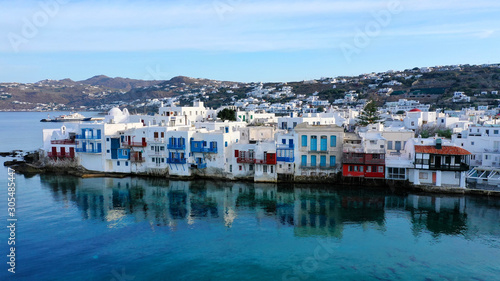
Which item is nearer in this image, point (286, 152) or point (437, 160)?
point (437, 160)

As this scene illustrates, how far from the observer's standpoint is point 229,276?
20734mm

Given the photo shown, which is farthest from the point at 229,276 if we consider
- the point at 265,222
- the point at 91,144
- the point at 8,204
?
the point at 91,144

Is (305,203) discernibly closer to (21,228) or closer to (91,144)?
(21,228)

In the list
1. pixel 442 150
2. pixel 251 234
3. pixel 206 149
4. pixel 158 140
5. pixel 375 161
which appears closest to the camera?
pixel 251 234

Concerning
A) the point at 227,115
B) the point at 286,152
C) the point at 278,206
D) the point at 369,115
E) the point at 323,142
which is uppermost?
the point at 227,115


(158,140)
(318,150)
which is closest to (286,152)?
(318,150)

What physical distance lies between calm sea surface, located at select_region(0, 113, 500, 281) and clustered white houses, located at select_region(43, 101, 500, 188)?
2.63 m

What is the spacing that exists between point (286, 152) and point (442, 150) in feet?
49.2

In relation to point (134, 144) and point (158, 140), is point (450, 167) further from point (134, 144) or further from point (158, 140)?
point (134, 144)

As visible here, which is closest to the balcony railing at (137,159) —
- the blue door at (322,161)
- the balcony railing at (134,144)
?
the balcony railing at (134,144)

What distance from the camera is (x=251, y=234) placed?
2648 cm

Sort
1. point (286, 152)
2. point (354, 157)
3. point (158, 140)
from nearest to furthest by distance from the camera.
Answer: point (354, 157), point (286, 152), point (158, 140)

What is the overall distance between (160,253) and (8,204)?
19.1 m

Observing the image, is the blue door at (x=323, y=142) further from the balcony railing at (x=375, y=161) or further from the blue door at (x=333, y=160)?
the balcony railing at (x=375, y=161)
